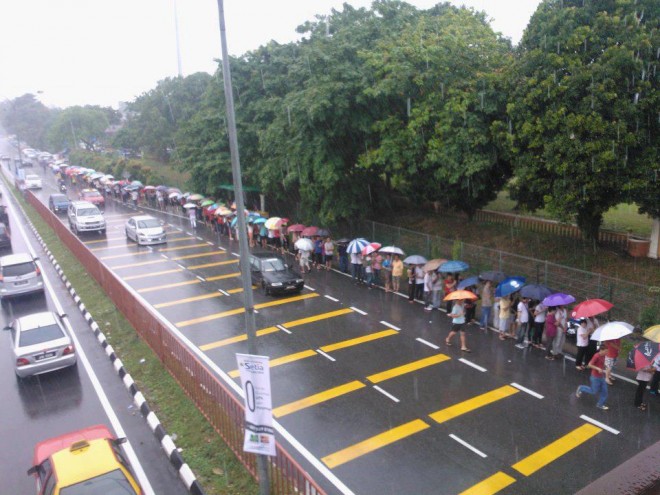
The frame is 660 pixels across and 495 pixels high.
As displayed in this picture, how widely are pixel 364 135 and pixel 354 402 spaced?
14.3 metres

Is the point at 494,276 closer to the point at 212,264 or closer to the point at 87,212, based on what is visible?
the point at 212,264

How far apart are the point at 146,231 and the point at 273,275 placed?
A: 37.3 feet

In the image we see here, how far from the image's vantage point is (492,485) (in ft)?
27.2

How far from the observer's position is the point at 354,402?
11039 millimetres

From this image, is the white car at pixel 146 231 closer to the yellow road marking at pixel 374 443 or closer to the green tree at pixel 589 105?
the green tree at pixel 589 105

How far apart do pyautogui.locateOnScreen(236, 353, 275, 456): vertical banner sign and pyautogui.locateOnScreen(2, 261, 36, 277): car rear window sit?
1477 cm

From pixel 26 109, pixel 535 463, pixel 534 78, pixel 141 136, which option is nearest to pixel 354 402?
pixel 535 463

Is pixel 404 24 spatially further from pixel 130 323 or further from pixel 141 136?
pixel 141 136

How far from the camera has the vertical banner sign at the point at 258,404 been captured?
672cm

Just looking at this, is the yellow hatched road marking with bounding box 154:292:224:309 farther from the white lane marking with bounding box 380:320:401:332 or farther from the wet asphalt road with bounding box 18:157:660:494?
the white lane marking with bounding box 380:320:401:332

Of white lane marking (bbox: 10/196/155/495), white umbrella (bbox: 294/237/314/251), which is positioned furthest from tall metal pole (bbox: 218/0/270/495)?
white umbrella (bbox: 294/237/314/251)

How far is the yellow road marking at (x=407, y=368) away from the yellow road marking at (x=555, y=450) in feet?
12.3

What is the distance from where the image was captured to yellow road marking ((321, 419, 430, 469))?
29.7 ft

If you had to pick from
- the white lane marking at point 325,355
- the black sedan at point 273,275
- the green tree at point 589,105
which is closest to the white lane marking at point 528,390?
the white lane marking at point 325,355
